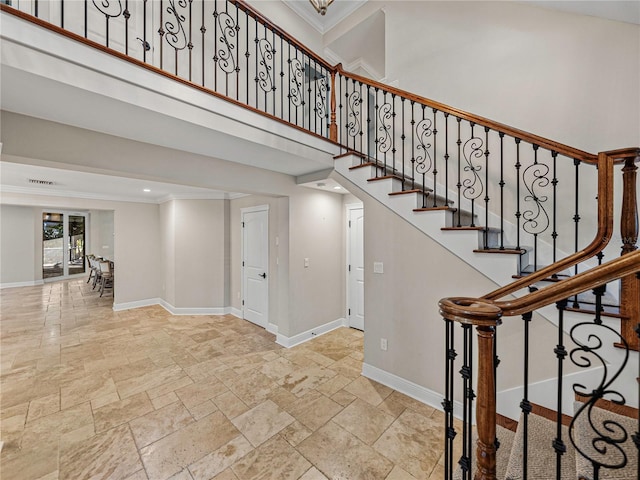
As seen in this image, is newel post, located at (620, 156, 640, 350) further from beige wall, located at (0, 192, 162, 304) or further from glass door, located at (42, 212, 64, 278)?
glass door, located at (42, 212, 64, 278)

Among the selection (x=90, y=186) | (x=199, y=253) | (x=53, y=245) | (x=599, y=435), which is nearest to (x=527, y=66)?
(x=599, y=435)

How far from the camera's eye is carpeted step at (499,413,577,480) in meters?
1.19

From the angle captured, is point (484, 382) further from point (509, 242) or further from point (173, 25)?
point (173, 25)

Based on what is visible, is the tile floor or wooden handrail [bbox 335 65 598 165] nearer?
wooden handrail [bbox 335 65 598 165]

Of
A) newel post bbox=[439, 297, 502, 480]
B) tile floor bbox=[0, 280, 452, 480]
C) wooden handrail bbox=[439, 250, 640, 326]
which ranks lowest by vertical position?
tile floor bbox=[0, 280, 452, 480]

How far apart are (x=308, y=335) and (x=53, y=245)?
10.4 meters

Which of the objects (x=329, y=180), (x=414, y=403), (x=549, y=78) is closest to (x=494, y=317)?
(x=414, y=403)

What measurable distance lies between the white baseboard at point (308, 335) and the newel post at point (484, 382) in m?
3.02

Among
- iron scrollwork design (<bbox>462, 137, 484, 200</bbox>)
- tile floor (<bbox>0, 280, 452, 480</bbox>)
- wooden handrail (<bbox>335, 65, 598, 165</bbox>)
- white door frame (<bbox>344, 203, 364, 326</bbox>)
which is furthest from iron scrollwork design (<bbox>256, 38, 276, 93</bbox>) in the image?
tile floor (<bbox>0, 280, 452, 480</bbox>)

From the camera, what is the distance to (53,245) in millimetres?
9047

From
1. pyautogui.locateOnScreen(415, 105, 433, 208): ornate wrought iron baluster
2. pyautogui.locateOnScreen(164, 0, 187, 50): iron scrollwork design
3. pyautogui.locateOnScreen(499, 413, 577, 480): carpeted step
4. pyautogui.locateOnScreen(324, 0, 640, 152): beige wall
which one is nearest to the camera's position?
pyautogui.locateOnScreen(499, 413, 577, 480): carpeted step

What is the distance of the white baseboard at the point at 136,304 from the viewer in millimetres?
5547

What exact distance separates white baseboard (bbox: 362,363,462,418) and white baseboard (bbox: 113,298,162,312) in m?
5.31

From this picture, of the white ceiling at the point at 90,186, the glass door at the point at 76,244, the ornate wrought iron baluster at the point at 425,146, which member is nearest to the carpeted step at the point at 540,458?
the ornate wrought iron baluster at the point at 425,146
